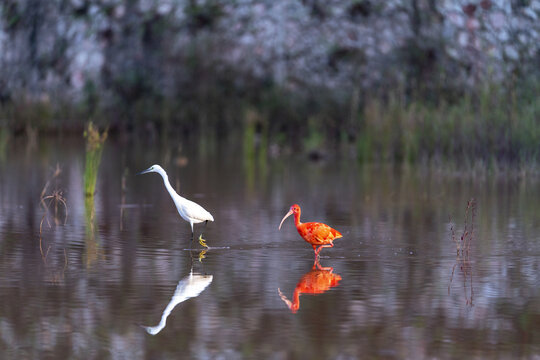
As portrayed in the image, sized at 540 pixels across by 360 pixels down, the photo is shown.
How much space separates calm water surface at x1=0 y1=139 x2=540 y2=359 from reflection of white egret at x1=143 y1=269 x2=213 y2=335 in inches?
0.7

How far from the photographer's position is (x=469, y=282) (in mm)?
7664

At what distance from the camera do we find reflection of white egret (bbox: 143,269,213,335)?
6.10m

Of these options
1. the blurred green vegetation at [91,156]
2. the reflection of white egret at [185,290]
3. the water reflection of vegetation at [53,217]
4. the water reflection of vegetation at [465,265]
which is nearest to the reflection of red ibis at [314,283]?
the reflection of white egret at [185,290]

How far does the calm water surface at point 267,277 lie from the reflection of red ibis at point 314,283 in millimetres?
19

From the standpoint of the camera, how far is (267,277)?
7.77 m

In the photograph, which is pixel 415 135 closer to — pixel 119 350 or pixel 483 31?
pixel 483 31

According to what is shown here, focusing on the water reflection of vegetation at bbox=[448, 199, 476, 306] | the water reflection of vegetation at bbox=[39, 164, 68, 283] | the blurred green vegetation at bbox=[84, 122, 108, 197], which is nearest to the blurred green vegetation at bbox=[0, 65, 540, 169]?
the blurred green vegetation at bbox=[84, 122, 108, 197]

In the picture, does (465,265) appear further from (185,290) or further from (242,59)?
(242,59)

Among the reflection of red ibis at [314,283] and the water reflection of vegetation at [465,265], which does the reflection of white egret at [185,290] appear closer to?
the reflection of red ibis at [314,283]

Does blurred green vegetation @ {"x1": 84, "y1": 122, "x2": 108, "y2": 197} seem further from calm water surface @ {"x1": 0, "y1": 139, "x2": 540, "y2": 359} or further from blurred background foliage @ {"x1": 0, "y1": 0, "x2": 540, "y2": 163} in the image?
blurred background foliage @ {"x1": 0, "y1": 0, "x2": 540, "y2": 163}

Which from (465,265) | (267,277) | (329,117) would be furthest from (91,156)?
(329,117)

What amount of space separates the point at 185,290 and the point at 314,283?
860mm

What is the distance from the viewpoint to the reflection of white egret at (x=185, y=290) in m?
6.10

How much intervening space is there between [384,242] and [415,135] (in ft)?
32.1
